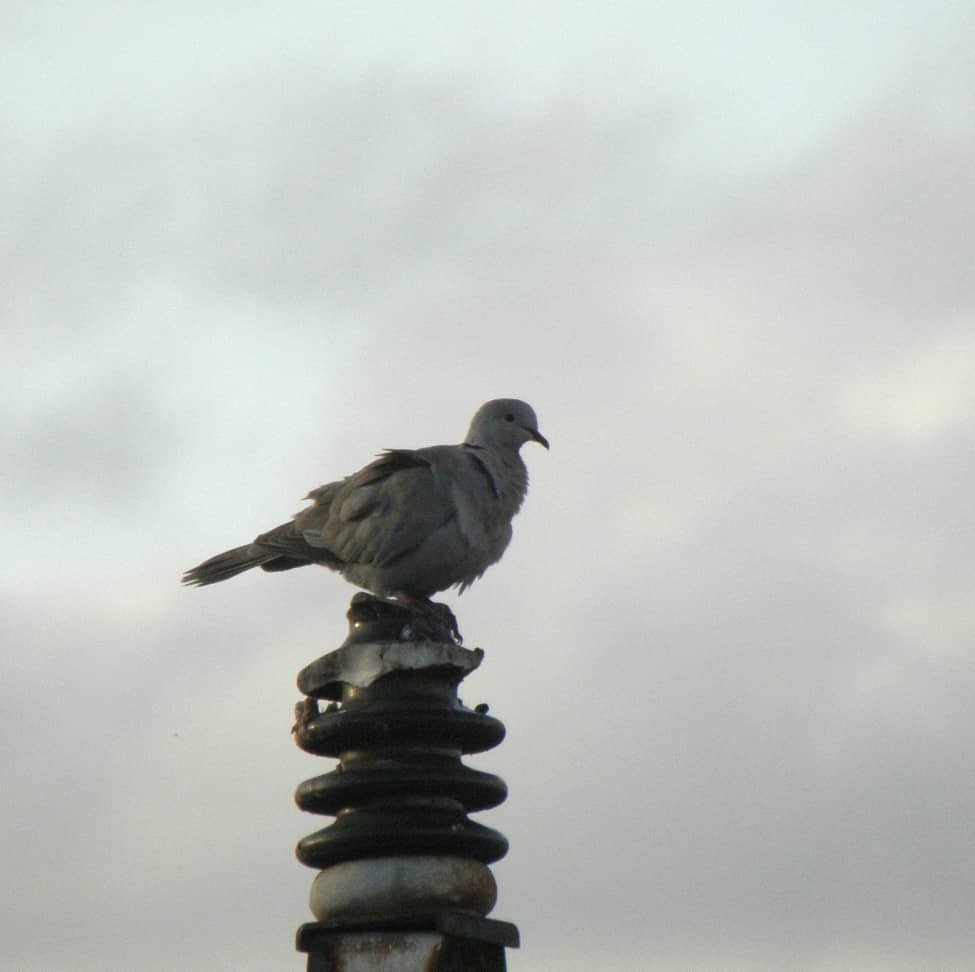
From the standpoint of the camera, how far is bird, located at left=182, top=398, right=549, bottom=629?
8789 mm

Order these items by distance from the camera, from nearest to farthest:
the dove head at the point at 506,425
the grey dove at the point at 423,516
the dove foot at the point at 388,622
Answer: the dove foot at the point at 388,622
the grey dove at the point at 423,516
the dove head at the point at 506,425

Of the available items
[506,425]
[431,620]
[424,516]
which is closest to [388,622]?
[431,620]

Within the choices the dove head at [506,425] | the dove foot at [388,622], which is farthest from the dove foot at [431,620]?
the dove head at [506,425]

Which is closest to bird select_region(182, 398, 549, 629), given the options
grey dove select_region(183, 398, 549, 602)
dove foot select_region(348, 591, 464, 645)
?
grey dove select_region(183, 398, 549, 602)

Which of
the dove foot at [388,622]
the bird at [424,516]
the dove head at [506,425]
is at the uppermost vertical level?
the dove head at [506,425]

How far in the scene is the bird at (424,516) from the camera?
879 centimetres

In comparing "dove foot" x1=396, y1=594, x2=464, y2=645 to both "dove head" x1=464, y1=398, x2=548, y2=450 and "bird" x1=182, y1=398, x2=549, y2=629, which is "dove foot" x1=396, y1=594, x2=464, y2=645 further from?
"dove head" x1=464, y1=398, x2=548, y2=450

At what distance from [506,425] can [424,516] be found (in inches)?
48.0

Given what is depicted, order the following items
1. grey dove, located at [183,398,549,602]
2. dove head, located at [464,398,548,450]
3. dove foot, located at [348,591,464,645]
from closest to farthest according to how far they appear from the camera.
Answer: dove foot, located at [348,591,464,645], grey dove, located at [183,398,549,602], dove head, located at [464,398,548,450]

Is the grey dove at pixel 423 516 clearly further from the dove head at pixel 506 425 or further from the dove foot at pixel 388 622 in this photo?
the dove foot at pixel 388 622

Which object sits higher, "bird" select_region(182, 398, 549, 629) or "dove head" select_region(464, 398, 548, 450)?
"dove head" select_region(464, 398, 548, 450)

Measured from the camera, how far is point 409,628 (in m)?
5.12

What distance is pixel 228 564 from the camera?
991cm

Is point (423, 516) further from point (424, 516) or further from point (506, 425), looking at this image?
point (506, 425)
